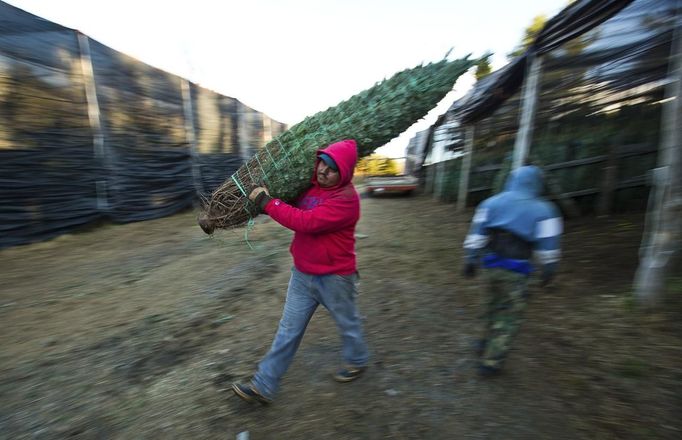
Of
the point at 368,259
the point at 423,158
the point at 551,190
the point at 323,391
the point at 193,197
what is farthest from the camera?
the point at 423,158

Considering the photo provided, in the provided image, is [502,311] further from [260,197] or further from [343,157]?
[260,197]

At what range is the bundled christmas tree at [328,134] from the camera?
2.50m

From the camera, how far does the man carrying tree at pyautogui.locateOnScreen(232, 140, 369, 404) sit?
2.15 metres

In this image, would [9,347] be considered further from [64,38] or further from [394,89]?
[64,38]

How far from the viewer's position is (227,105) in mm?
11539

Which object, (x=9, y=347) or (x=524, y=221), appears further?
(x=9, y=347)

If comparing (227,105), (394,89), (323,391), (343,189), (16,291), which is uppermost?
(227,105)

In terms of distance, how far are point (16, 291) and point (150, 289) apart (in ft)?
5.23

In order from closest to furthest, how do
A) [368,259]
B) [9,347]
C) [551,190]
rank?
[9,347] → [368,259] → [551,190]

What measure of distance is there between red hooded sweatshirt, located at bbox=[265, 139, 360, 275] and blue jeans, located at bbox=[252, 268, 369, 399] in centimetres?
8

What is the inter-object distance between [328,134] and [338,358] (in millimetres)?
1784

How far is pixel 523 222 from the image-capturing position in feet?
7.76

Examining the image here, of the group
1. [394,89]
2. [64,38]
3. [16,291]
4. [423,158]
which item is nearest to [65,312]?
[16,291]

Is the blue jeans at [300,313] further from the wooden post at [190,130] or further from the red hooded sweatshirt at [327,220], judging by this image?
the wooden post at [190,130]
